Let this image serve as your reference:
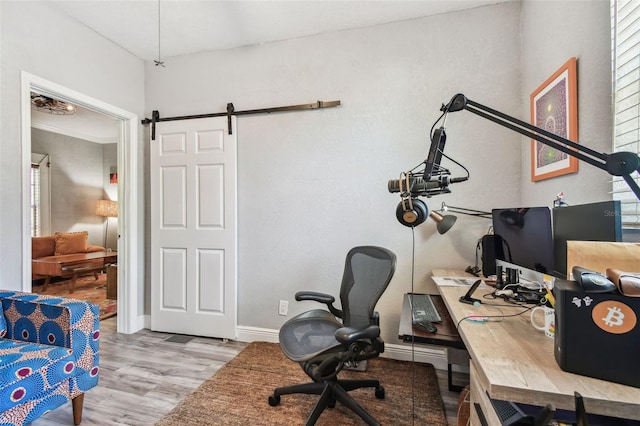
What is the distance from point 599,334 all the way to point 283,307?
2174 millimetres

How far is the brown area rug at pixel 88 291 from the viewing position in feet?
11.4

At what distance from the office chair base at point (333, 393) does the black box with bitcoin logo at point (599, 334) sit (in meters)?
1.10

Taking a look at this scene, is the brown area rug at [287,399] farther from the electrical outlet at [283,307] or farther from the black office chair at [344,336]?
the electrical outlet at [283,307]

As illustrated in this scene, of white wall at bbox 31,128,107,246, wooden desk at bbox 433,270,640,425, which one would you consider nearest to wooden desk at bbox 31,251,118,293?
white wall at bbox 31,128,107,246

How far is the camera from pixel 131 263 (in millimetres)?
2732

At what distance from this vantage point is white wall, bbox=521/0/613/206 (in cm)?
121

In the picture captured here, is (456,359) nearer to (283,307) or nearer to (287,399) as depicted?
(287,399)

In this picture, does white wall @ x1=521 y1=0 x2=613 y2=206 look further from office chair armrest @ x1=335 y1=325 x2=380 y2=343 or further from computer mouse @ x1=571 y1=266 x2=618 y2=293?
office chair armrest @ x1=335 y1=325 x2=380 y2=343

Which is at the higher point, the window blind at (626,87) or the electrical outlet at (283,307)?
the window blind at (626,87)

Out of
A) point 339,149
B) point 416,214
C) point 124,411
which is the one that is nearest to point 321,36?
point 339,149

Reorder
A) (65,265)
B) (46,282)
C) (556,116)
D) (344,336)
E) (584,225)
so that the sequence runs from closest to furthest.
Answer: (584,225), (344,336), (556,116), (65,265), (46,282)

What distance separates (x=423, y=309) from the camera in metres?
1.46

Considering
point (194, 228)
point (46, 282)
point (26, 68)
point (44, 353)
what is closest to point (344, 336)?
point (44, 353)

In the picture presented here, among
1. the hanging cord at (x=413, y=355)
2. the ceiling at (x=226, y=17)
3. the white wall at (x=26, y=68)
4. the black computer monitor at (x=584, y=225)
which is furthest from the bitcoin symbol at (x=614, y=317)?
the white wall at (x=26, y=68)
